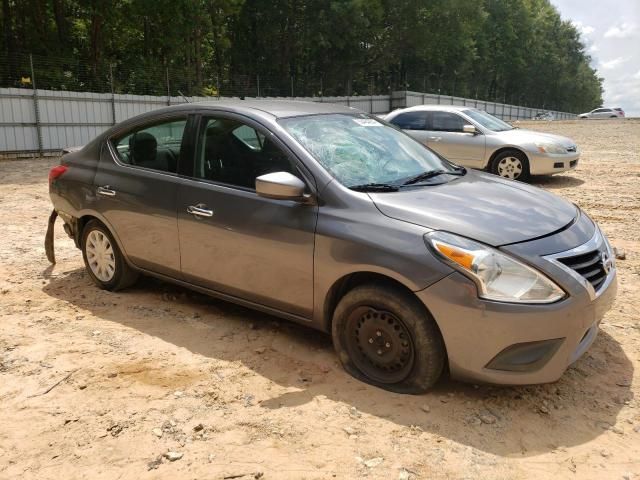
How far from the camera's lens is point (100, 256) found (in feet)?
16.8

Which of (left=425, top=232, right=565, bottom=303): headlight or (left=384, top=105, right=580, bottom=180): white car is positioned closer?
(left=425, top=232, right=565, bottom=303): headlight

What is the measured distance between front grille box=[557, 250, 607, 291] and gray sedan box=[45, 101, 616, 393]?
0.01 meters

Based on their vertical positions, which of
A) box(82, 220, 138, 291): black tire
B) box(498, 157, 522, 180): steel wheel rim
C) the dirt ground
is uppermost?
box(498, 157, 522, 180): steel wheel rim

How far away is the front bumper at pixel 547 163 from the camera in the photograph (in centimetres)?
1063

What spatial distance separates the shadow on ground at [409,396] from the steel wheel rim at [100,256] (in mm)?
348

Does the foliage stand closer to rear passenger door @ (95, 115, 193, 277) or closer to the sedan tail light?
the sedan tail light

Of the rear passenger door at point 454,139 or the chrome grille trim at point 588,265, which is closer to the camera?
the chrome grille trim at point 588,265

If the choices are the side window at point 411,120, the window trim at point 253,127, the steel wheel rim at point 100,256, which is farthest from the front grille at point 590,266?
the side window at point 411,120

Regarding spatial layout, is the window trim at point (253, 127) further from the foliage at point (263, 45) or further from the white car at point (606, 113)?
the white car at point (606, 113)

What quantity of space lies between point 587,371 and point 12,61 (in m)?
19.1

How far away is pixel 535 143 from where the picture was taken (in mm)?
10711

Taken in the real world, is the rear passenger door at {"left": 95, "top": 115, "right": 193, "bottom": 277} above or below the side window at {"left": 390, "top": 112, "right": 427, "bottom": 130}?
below

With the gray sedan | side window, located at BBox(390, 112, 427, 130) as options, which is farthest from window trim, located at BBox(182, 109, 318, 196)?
side window, located at BBox(390, 112, 427, 130)

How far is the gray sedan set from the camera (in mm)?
3033
